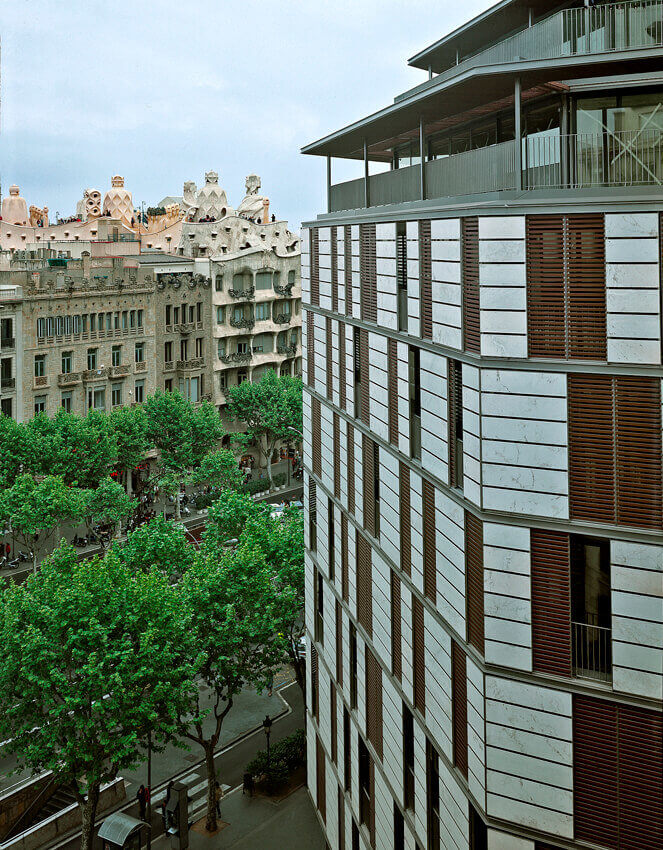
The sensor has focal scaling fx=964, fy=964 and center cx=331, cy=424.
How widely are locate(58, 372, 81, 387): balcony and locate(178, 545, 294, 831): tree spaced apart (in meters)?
38.6

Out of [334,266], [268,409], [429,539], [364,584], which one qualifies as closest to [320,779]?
[364,584]

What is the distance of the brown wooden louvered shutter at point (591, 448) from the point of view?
1711 cm

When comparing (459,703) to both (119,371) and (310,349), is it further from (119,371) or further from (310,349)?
(119,371)

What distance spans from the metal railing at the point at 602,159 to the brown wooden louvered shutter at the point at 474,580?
6.76 meters

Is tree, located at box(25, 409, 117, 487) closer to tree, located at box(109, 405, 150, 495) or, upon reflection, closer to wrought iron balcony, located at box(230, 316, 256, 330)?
tree, located at box(109, 405, 150, 495)

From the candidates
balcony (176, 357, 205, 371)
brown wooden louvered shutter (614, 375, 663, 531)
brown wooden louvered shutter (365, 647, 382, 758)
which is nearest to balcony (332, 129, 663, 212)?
brown wooden louvered shutter (614, 375, 663, 531)

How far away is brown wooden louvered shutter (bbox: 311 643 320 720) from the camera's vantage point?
35737 mm

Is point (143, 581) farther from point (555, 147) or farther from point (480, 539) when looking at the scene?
point (555, 147)

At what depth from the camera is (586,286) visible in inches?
672

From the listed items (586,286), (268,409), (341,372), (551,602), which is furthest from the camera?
(268,409)

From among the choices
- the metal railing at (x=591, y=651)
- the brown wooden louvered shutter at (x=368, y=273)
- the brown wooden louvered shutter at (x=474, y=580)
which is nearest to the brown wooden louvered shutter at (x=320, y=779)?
the brown wooden louvered shutter at (x=368, y=273)

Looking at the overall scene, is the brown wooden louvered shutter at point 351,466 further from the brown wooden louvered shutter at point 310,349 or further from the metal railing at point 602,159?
the metal railing at point 602,159

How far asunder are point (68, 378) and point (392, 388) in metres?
53.6

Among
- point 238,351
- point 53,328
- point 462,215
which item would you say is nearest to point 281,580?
point 462,215
